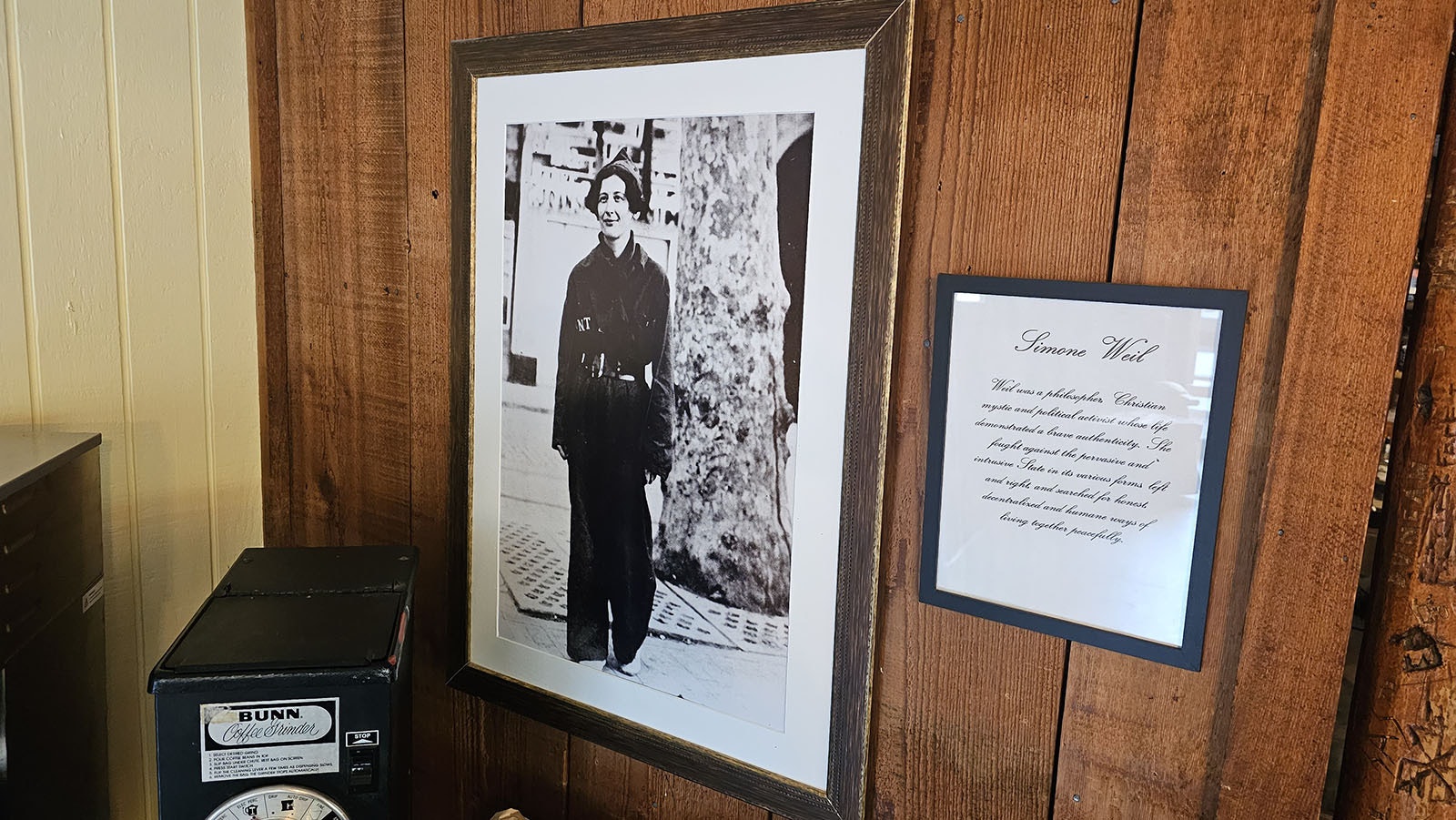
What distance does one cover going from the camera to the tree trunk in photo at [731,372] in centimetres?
105

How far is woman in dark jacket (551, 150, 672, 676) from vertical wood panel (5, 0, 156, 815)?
68 cm

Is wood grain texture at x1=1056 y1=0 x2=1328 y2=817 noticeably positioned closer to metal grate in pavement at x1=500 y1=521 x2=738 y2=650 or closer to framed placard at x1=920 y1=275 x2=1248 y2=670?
framed placard at x1=920 y1=275 x2=1248 y2=670

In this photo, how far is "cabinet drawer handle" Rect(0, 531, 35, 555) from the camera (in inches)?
40.0

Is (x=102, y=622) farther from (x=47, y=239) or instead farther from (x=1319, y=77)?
(x=1319, y=77)

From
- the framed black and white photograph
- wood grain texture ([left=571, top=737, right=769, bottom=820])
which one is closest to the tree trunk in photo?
the framed black and white photograph

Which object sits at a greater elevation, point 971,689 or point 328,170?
point 328,170

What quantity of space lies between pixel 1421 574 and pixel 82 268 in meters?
1.62

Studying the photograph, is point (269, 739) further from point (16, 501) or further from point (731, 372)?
point (731, 372)

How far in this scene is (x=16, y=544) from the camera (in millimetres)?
1039

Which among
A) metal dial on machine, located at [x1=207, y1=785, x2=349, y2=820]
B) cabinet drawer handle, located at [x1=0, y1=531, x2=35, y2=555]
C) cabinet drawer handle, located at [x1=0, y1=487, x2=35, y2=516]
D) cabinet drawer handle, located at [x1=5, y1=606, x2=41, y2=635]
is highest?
cabinet drawer handle, located at [x1=0, y1=487, x2=35, y2=516]

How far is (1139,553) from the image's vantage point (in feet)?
2.93

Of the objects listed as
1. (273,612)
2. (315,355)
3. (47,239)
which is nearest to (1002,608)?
(273,612)

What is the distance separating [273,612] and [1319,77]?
44.9 inches

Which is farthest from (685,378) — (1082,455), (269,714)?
(269,714)
